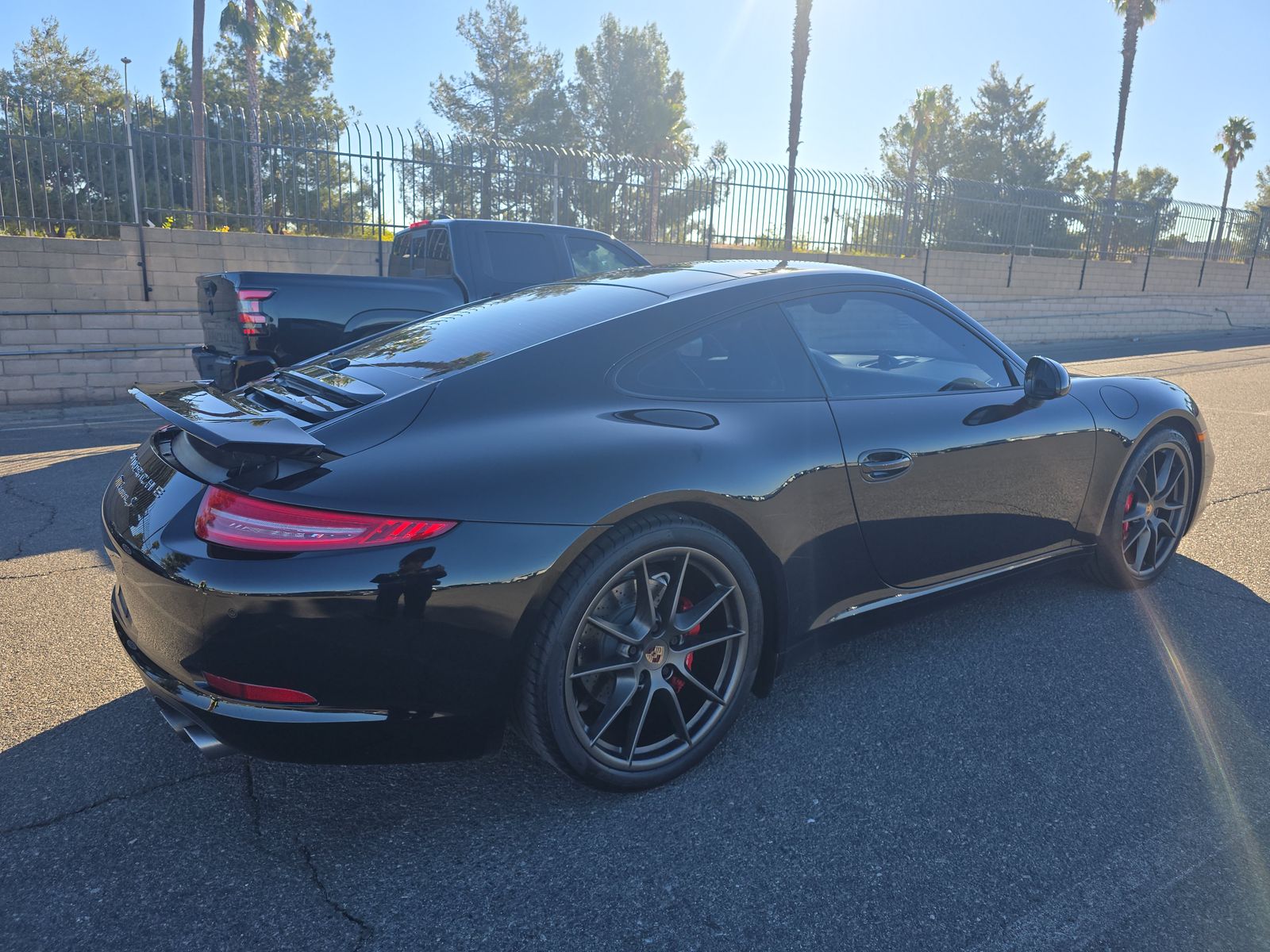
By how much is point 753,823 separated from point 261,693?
4.19ft

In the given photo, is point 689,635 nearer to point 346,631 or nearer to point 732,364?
point 732,364

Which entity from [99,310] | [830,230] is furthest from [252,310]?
[830,230]

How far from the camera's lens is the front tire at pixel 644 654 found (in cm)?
221

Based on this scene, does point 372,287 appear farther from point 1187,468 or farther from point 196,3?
point 196,3

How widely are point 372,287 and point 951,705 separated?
5121 mm

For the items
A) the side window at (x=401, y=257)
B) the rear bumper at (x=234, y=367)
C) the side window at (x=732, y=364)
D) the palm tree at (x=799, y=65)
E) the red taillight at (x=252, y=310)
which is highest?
the palm tree at (x=799, y=65)

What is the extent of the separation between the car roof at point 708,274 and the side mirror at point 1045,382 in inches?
25.2

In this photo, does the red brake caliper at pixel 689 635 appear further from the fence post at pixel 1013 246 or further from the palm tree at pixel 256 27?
the palm tree at pixel 256 27

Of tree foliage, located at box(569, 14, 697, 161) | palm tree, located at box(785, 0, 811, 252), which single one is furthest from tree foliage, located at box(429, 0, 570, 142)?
palm tree, located at box(785, 0, 811, 252)

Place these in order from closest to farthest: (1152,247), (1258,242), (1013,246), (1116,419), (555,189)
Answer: (1116,419) → (555,189) → (1013,246) → (1152,247) → (1258,242)

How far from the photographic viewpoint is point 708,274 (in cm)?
311

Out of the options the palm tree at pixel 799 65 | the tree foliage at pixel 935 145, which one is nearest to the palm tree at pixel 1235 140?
the tree foliage at pixel 935 145

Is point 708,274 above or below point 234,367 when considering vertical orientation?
above

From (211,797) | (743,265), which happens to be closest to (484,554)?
(211,797)
